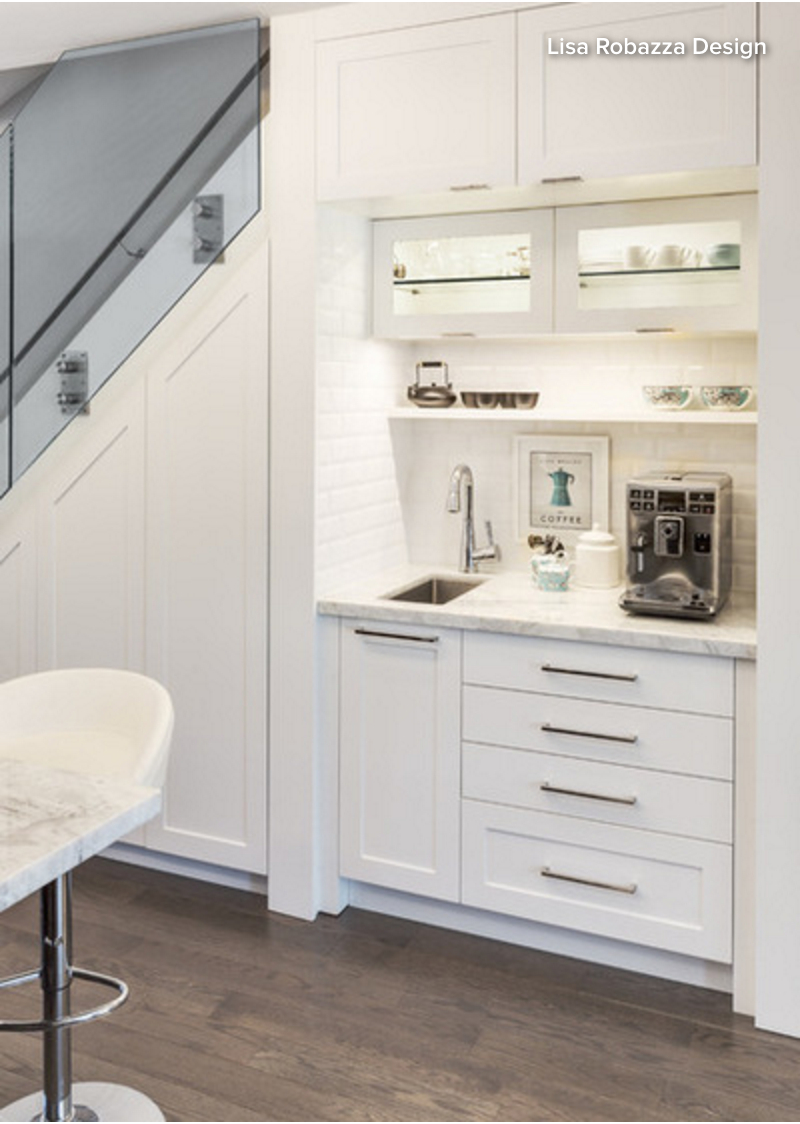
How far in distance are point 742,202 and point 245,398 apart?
1.52 meters

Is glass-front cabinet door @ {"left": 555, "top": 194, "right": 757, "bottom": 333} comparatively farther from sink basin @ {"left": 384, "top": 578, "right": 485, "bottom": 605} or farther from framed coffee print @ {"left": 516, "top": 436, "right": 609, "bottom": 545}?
sink basin @ {"left": 384, "top": 578, "right": 485, "bottom": 605}

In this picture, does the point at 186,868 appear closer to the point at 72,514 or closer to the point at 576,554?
the point at 72,514

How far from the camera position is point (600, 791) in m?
2.88

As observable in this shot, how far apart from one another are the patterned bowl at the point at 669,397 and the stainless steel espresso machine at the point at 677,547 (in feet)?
0.92

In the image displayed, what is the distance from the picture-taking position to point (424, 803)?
3121 millimetres

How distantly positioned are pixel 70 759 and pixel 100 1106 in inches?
29.5

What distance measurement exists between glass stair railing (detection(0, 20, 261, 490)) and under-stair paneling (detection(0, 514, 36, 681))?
519 mm

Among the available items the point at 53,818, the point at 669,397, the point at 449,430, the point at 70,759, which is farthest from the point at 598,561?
the point at 53,818

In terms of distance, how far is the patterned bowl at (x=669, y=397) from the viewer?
316 centimetres

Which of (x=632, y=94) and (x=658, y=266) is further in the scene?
(x=658, y=266)

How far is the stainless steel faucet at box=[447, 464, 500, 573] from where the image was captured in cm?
356

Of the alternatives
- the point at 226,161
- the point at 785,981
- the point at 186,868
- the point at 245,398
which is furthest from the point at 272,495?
the point at 785,981

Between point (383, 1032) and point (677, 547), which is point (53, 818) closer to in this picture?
point (383, 1032)

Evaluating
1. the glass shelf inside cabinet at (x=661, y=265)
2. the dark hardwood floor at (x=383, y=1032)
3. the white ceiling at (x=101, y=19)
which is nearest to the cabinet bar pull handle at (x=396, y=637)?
the dark hardwood floor at (x=383, y=1032)
